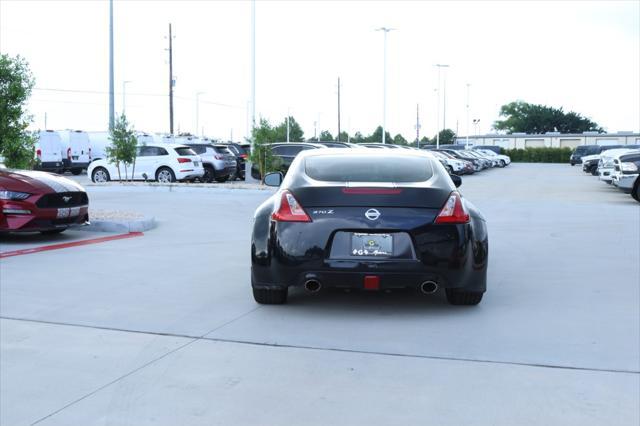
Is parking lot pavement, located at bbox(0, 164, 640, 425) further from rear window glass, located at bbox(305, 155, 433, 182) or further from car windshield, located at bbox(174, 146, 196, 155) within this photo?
car windshield, located at bbox(174, 146, 196, 155)

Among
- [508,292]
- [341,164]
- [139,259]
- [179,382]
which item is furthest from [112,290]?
[508,292]

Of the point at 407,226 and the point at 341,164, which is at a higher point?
the point at 341,164

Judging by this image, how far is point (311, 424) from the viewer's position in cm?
404

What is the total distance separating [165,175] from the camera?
26641 mm

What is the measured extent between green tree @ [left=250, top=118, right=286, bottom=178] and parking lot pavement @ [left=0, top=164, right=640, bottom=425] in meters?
15.4

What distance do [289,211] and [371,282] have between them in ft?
2.98

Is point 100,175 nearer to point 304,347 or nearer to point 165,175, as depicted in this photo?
point 165,175

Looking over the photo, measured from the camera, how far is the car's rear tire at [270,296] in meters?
6.82

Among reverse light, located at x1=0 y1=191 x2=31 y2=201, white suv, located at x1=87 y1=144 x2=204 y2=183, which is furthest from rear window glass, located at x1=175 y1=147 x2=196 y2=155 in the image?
reverse light, located at x1=0 y1=191 x2=31 y2=201

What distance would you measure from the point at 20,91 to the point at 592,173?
1337 inches

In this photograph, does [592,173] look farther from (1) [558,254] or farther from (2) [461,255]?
(2) [461,255]

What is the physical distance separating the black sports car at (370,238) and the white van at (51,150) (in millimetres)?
28867

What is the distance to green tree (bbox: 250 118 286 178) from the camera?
25047 mm

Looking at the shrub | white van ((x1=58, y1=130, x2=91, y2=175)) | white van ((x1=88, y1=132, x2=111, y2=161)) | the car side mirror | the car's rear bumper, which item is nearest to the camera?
the car side mirror
